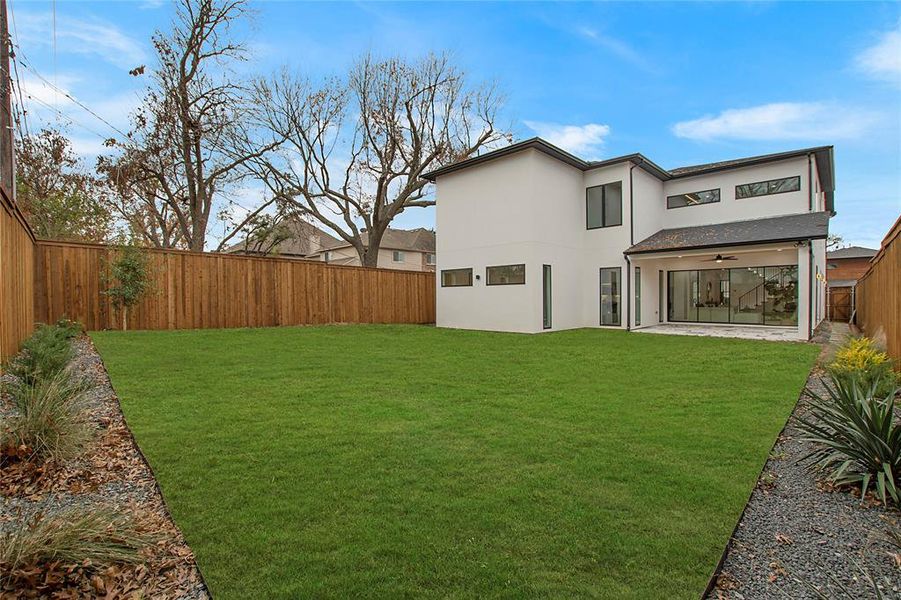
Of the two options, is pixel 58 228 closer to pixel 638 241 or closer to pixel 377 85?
pixel 377 85

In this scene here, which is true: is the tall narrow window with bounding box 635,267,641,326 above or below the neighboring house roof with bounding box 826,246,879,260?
below

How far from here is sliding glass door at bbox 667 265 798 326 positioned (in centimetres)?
1529

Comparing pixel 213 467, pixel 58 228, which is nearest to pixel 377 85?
pixel 58 228

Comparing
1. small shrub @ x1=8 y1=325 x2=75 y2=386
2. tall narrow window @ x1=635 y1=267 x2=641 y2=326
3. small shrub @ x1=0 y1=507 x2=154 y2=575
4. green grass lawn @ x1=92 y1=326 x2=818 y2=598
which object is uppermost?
tall narrow window @ x1=635 y1=267 x2=641 y2=326

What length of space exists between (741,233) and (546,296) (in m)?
5.98

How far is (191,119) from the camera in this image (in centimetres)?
1848

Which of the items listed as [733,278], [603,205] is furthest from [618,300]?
[733,278]

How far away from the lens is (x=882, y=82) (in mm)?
5863

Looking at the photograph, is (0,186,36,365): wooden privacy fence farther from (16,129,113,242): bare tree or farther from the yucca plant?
(16,129,113,242): bare tree

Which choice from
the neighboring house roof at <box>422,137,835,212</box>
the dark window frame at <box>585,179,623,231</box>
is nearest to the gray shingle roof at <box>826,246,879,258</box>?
the neighboring house roof at <box>422,137,835,212</box>

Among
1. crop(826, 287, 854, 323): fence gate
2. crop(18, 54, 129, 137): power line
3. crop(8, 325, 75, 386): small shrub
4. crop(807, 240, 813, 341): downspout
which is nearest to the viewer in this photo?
crop(8, 325, 75, 386): small shrub

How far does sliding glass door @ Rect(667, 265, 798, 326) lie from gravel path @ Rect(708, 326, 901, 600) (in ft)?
46.8

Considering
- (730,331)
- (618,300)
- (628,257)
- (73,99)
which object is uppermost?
(73,99)

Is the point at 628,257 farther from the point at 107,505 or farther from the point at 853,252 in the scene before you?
the point at 853,252
